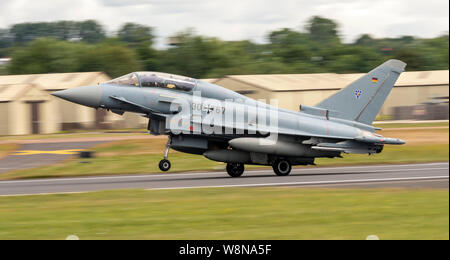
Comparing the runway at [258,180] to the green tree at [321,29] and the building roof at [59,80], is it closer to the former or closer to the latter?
the building roof at [59,80]

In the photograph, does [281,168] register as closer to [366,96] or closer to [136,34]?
[366,96]

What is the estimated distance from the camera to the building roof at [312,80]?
5103cm

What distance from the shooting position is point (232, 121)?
20078mm

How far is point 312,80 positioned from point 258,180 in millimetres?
36661

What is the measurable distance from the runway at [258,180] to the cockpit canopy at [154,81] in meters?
3.06

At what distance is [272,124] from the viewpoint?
67.1ft

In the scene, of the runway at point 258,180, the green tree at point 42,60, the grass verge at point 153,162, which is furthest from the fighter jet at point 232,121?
the green tree at point 42,60

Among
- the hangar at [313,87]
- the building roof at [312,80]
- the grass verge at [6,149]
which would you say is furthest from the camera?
the building roof at [312,80]

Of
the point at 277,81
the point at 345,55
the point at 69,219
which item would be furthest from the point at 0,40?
the point at 69,219

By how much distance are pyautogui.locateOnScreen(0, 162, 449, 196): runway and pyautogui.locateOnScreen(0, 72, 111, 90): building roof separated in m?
27.1

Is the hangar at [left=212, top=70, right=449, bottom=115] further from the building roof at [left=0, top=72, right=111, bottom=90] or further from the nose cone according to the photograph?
the nose cone

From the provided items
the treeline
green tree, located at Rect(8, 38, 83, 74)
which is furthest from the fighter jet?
green tree, located at Rect(8, 38, 83, 74)

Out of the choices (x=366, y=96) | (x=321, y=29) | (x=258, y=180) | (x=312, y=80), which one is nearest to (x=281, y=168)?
(x=258, y=180)

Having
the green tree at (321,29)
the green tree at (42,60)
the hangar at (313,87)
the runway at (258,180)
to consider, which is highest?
the green tree at (321,29)
